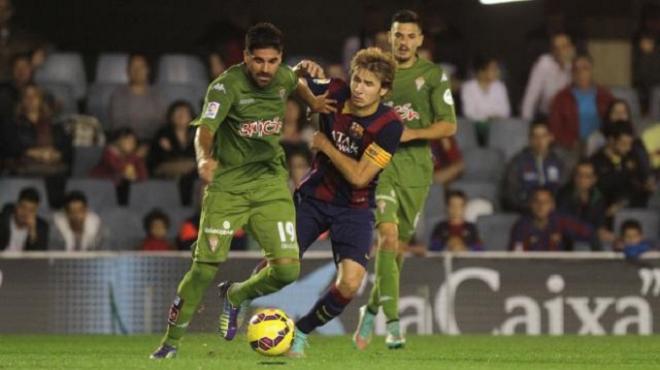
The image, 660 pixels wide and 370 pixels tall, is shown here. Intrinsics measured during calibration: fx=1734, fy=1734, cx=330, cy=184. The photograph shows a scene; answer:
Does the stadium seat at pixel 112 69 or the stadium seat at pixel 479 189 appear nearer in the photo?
the stadium seat at pixel 479 189

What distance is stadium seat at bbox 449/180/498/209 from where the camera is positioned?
1738cm

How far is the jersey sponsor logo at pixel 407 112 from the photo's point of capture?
39.7ft

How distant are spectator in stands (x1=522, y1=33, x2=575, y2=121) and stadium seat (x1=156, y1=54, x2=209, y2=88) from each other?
11.5ft

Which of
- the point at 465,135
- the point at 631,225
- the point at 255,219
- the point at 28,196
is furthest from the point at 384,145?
the point at 465,135

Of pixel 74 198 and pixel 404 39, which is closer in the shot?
pixel 404 39

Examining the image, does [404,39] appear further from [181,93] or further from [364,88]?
[181,93]

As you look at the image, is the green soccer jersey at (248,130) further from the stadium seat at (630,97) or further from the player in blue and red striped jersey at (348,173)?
the stadium seat at (630,97)

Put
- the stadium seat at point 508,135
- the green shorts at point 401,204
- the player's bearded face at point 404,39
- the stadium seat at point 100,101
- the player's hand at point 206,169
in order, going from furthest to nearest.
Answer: the stadium seat at point 508,135
the stadium seat at point 100,101
the player's bearded face at point 404,39
the green shorts at point 401,204
the player's hand at point 206,169

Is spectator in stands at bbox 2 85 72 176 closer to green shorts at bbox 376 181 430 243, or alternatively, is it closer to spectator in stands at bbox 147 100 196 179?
spectator in stands at bbox 147 100 196 179

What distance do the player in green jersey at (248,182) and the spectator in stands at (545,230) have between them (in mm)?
5720

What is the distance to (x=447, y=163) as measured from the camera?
17.4 meters

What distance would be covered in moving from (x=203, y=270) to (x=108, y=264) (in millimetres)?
4794

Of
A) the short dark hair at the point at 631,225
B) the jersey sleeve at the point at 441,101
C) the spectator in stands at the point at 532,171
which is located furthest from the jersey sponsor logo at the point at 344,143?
the spectator in stands at the point at 532,171

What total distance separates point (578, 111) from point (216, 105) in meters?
8.62
